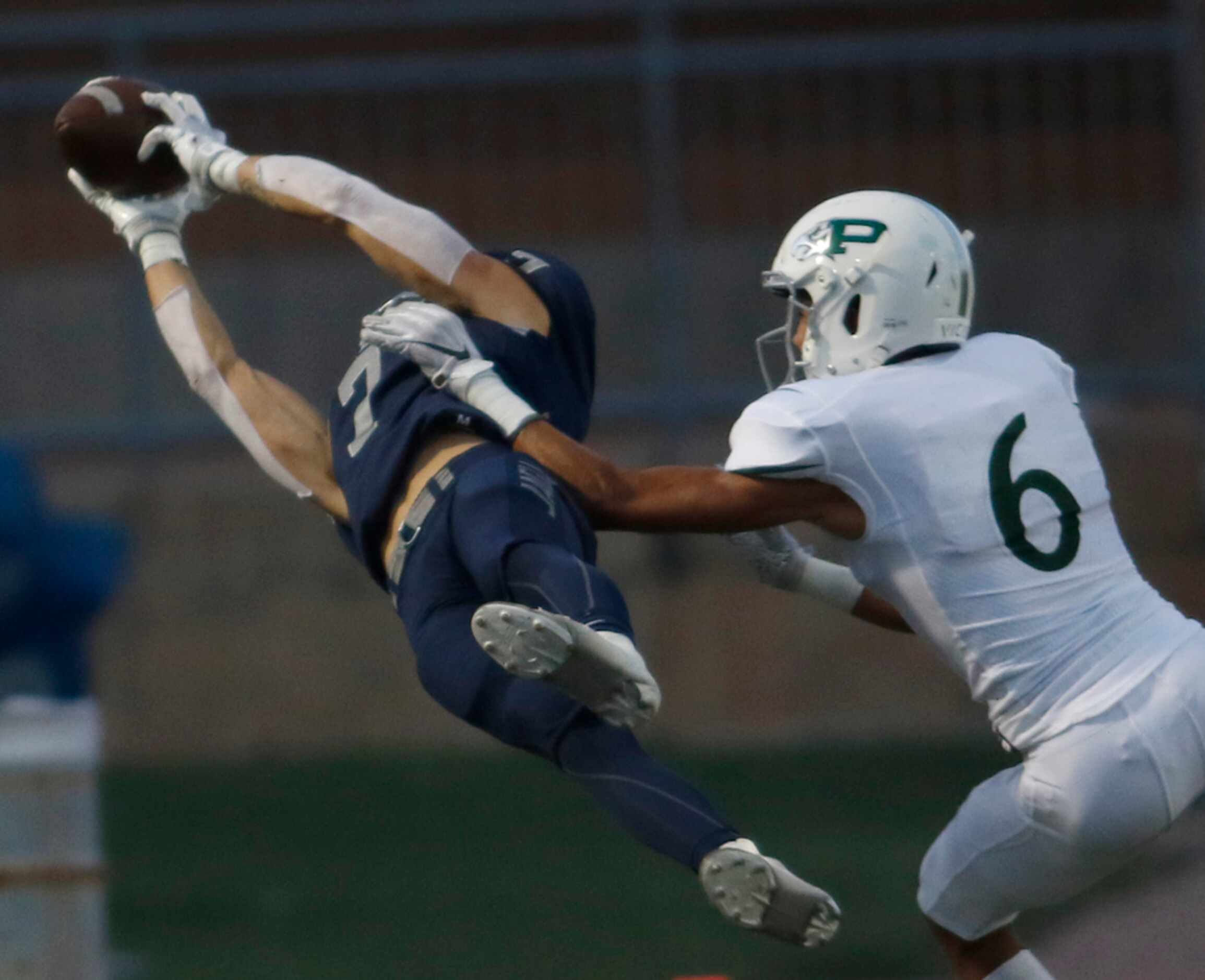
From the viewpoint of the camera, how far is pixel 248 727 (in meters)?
8.61

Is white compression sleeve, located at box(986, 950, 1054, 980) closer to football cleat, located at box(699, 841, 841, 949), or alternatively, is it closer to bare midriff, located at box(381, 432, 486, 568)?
football cleat, located at box(699, 841, 841, 949)

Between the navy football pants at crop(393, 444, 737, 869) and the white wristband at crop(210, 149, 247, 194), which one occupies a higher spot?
the white wristband at crop(210, 149, 247, 194)

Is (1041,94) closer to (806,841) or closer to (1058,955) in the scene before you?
(806,841)

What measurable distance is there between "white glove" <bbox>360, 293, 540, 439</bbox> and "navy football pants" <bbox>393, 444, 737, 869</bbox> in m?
0.12

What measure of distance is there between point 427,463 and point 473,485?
0.22 meters

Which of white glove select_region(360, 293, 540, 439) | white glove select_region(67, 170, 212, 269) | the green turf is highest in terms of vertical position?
white glove select_region(67, 170, 212, 269)

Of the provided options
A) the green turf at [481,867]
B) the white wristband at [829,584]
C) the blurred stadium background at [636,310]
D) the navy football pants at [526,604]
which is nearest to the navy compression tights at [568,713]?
the navy football pants at [526,604]

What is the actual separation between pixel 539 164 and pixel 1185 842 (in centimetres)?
385

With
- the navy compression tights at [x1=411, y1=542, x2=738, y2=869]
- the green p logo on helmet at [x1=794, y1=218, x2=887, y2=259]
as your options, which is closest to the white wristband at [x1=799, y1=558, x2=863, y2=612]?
the navy compression tights at [x1=411, y1=542, x2=738, y2=869]

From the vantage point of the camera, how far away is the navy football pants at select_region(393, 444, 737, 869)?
3.85m

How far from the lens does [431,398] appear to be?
436cm

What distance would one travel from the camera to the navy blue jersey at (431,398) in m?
4.37

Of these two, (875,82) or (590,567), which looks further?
(875,82)

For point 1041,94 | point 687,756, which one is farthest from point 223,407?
point 1041,94
